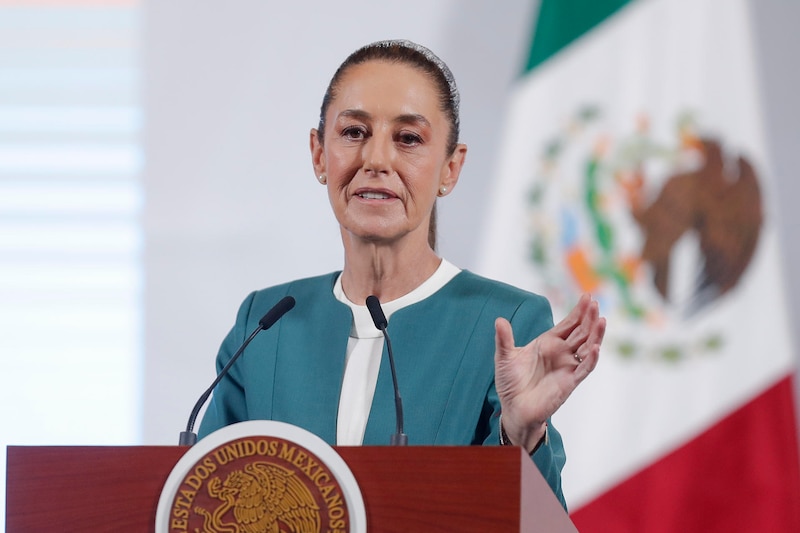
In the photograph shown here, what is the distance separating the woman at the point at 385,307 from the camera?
6.87 ft

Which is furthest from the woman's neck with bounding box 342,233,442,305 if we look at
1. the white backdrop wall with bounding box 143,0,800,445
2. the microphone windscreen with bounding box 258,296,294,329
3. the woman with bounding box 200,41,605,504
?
the white backdrop wall with bounding box 143,0,800,445

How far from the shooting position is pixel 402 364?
214cm

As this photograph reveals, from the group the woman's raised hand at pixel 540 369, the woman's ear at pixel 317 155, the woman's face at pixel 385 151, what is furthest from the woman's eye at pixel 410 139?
the woman's raised hand at pixel 540 369

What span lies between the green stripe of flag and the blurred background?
5 centimetres

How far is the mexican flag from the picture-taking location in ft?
12.1

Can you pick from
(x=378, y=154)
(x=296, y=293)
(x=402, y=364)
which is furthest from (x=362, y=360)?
(x=378, y=154)

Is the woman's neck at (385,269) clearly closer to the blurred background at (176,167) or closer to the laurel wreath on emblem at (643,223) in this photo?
the blurred background at (176,167)

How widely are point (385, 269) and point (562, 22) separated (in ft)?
6.44

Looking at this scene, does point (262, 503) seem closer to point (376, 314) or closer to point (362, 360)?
point (376, 314)

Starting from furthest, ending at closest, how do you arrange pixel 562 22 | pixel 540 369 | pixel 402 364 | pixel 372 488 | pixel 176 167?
pixel 562 22
pixel 176 167
pixel 402 364
pixel 540 369
pixel 372 488

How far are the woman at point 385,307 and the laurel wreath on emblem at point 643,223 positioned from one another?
4.84ft

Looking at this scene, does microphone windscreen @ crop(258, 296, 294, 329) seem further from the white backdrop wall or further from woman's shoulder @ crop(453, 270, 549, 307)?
the white backdrop wall

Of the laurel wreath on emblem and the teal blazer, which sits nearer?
the teal blazer

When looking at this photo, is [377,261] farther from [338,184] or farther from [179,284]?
[179,284]
